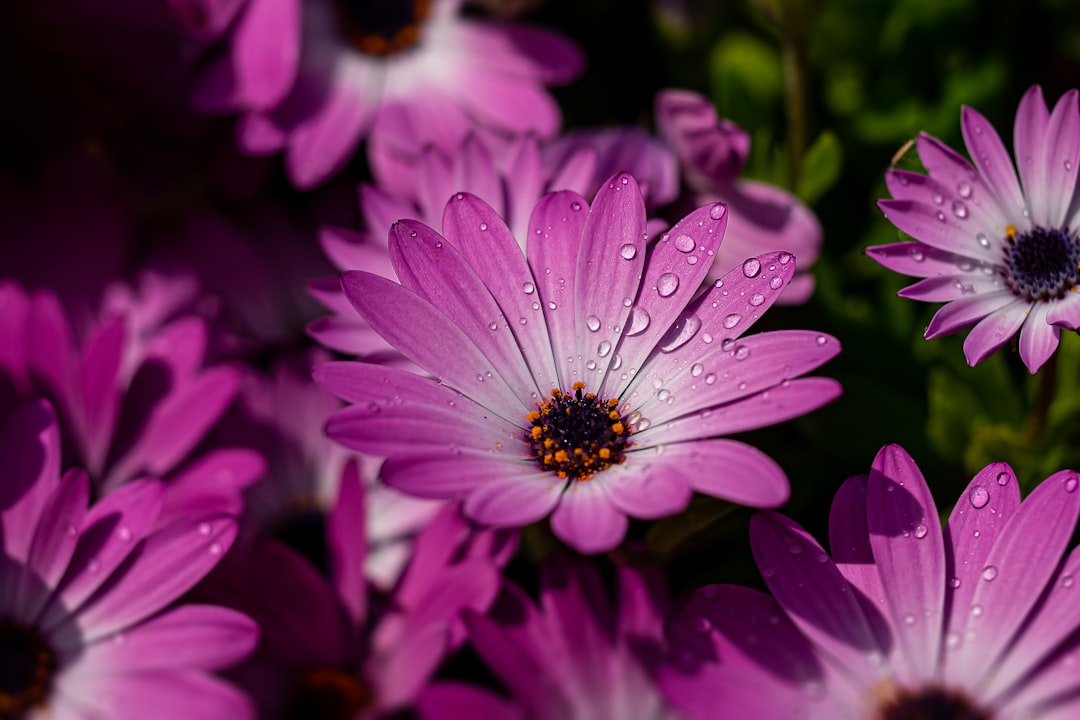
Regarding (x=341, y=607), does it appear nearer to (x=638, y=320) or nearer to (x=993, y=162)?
(x=638, y=320)

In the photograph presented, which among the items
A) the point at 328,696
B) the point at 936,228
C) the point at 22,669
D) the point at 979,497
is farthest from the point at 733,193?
the point at 22,669

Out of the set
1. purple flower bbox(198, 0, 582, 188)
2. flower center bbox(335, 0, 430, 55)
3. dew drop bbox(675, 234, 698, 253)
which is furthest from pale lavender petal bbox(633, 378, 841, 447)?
flower center bbox(335, 0, 430, 55)

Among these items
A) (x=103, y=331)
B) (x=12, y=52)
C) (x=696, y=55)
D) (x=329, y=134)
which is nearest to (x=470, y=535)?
(x=103, y=331)

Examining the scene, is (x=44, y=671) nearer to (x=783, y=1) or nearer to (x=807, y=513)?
(x=807, y=513)

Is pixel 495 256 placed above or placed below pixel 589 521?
above

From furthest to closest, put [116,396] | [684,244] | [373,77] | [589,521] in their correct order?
[373,77], [116,396], [684,244], [589,521]

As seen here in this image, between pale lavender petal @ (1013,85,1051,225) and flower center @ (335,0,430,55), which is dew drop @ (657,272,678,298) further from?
flower center @ (335,0,430,55)
